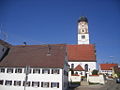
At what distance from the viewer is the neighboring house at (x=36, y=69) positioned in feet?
111

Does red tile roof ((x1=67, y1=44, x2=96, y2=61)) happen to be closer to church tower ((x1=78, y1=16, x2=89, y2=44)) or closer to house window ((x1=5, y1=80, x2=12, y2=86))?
church tower ((x1=78, y1=16, x2=89, y2=44))

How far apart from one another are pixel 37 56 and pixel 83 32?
43.8 m

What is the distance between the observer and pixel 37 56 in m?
38.5

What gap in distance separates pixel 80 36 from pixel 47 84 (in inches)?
1879

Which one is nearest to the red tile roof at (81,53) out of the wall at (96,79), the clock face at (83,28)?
the clock face at (83,28)

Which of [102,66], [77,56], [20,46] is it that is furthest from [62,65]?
[102,66]

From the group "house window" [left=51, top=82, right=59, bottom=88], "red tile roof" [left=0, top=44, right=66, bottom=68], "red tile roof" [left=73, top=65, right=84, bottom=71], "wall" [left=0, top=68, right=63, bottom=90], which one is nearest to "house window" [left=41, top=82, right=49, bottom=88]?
"wall" [left=0, top=68, right=63, bottom=90]

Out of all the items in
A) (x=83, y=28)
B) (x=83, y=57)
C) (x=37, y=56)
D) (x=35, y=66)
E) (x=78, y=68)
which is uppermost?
(x=83, y=28)

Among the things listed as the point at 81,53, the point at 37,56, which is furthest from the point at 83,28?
the point at 37,56

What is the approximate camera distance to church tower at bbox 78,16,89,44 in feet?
256

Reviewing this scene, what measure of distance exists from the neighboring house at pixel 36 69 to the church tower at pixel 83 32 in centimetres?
3925

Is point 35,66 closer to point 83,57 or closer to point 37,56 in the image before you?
point 37,56

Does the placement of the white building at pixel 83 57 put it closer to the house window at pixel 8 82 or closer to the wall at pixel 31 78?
the wall at pixel 31 78

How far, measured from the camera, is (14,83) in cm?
3566
